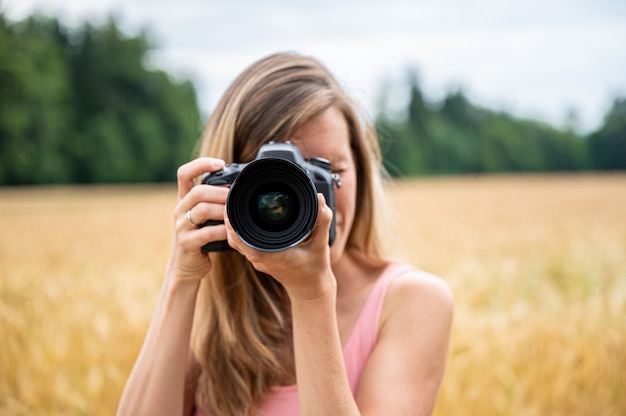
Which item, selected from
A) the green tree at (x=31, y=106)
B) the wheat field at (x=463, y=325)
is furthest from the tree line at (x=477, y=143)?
the wheat field at (x=463, y=325)

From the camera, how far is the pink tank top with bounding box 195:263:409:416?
56.5 inches

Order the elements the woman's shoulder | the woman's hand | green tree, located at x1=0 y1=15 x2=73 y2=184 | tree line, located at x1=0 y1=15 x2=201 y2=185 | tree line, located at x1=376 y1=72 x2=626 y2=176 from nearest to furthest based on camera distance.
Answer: the woman's hand → the woman's shoulder → green tree, located at x1=0 y1=15 x2=73 y2=184 → tree line, located at x1=0 y1=15 x2=201 y2=185 → tree line, located at x1=376 y1=72 x2=626 y2=176

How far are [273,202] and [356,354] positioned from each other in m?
0.50

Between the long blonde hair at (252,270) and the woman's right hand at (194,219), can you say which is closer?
the woman's right hand at (194,219)

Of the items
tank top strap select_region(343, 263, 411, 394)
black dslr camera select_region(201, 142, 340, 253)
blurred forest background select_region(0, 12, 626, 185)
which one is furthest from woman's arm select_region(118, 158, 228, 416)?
blurred forest background select_region(0, 12, 626, 185)

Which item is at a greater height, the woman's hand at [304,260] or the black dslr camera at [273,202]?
the black dslr camera at [273,202]

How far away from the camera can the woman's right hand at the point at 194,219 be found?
1.31 metres

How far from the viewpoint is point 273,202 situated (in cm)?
120

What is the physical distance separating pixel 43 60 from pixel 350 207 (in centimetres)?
3494

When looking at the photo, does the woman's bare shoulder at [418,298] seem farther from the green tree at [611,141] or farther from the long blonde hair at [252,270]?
the green tree at [611,141]

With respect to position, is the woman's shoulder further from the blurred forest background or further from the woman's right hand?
the blurred forest background

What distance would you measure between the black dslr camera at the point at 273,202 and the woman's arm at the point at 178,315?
0.46ft

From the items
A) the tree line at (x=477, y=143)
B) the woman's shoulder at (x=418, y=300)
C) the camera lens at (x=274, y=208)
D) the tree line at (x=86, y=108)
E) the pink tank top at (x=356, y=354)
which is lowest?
the tree line at (x=477, y=143)

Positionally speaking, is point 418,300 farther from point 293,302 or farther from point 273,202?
point 273,202
